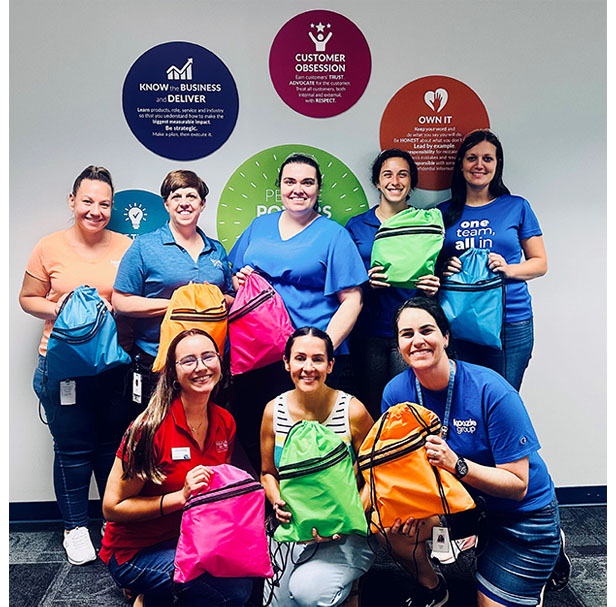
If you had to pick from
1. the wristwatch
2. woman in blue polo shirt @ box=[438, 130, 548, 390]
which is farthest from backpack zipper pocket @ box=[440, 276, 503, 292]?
the wristwatch

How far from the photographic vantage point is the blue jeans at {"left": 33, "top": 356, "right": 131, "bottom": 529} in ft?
8.99

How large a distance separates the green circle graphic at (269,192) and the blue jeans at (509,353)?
818 millimetres

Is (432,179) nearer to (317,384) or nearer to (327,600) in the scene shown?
(317,384)

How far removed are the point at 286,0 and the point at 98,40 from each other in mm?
880

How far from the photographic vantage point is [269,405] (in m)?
2.38

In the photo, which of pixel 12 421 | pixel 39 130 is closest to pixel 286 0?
pixel 39 130

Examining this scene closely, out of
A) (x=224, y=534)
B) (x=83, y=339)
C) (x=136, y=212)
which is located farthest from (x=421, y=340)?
(x=136, y=212)

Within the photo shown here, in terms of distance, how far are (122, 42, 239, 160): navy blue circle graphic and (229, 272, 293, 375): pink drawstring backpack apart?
81 centimetres

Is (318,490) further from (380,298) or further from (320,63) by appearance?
(320,63)

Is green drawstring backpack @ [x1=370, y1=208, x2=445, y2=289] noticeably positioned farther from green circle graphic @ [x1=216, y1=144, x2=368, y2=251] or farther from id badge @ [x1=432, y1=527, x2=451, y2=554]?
id badge @ [x1=432, y1=527, x2=451, y2=554]

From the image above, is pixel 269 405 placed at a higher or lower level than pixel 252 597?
higher

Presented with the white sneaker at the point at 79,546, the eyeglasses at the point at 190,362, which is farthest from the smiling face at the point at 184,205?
the white sneaker at the point at 79,546

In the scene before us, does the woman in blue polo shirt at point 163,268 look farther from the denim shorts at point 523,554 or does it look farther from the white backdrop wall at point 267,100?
the denim shorts at point 523,554

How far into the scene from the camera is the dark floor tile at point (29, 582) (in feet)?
8.11
